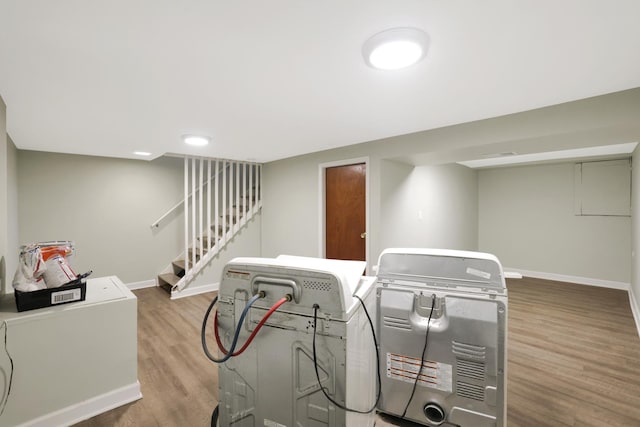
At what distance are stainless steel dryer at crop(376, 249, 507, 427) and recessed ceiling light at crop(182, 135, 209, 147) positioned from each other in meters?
2.51

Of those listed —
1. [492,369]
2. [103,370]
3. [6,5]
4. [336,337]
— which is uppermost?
[6,5]

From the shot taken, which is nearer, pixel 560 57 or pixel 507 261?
pixel 560 57

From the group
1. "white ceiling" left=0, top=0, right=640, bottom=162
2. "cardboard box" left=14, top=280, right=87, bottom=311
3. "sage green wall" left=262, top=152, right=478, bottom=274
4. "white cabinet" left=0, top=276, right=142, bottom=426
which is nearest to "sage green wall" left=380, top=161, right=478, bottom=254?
"sage green wall" left=262, top=152, right=478, bottom=274

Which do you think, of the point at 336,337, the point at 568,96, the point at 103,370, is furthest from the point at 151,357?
the point at 568,96

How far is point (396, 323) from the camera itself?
1.69 meters

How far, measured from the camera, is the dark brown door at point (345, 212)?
3.78 m

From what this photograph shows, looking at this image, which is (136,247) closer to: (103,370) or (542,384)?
(103,370)

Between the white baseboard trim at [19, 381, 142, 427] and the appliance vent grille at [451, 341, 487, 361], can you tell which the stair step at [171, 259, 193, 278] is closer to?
the white baseboard trim at [19, 381, 142, 427]

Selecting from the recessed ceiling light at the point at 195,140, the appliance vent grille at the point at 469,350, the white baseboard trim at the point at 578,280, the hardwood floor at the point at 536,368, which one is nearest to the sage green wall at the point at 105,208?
the hardwood floor at the point at 536,368

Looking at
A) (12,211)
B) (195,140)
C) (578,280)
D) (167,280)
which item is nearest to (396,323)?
(195,140)

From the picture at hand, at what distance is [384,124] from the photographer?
2805mm

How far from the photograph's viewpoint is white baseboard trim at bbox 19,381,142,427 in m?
1.71

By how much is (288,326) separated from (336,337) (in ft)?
0.71

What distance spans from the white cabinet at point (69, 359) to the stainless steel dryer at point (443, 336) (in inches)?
67.9
